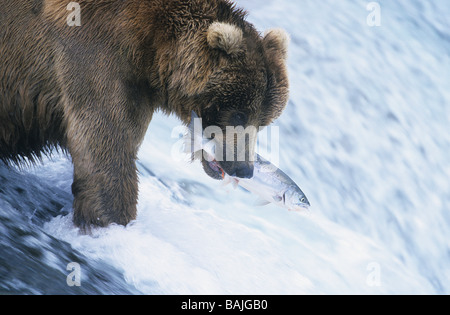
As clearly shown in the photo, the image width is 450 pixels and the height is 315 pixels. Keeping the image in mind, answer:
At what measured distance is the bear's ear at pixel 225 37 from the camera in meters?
4.12

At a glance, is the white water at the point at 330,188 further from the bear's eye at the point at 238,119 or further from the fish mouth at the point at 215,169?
the bear's eye at the point at 238,119

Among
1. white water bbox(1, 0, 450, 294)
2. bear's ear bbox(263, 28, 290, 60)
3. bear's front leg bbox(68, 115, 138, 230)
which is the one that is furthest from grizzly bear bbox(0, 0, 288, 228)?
white water bbox(1, 0, 450, 294)

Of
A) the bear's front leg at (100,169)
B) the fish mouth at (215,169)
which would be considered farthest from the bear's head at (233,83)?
the bear's front leg at (100,169)

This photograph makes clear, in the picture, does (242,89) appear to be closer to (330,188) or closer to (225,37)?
(225,37)

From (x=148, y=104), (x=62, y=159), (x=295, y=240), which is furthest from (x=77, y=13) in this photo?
(x=295, y=240)

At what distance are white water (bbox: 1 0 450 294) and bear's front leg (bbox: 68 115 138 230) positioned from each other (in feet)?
0.53

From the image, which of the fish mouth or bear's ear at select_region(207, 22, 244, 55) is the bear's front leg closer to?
the fish mouth

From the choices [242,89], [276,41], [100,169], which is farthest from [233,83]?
[100,169]

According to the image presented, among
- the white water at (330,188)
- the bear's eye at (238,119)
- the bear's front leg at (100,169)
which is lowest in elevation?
the white water at (330,188)

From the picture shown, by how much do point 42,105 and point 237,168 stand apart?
148 centimetres

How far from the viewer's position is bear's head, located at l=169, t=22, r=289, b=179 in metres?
4.29

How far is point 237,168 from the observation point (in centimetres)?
466

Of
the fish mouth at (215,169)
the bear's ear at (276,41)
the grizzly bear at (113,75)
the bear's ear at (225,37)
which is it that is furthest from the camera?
the fish mouth at (215,169)

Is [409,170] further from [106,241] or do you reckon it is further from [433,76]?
[106,241]
